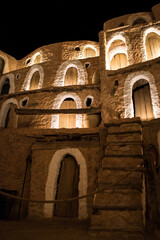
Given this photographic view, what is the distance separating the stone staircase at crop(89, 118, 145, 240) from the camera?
3346 mm

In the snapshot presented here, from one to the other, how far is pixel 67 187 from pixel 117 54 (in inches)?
444

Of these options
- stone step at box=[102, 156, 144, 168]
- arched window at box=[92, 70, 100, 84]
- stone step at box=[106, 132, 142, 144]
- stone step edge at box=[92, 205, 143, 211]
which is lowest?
stone step edge at box=[92, 205, 143, 211]

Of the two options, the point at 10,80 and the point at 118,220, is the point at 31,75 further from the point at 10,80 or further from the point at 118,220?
the point at 118,220

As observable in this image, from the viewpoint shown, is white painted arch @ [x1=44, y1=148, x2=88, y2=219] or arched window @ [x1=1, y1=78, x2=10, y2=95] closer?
white painted arch @ [x1=44, y1=148, x2=88, y2=219]

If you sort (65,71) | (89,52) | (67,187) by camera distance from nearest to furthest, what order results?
(67,187), (65,71), (89,52)

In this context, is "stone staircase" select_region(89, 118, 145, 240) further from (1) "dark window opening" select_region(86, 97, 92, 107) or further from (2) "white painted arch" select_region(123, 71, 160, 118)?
(1) "dark window opening" select_region(86, 97, 92, 107)

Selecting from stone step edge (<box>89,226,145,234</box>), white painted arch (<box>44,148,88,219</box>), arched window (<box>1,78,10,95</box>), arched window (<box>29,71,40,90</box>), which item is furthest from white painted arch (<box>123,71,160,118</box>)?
arched window (<box>1,78,10,95</box>)

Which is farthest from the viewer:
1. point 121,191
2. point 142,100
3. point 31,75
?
point 31,75

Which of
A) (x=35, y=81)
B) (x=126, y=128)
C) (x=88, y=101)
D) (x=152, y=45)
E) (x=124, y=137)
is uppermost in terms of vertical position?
(x=152, y=45)

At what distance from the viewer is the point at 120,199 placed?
3.83 meters

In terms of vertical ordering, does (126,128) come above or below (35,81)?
below

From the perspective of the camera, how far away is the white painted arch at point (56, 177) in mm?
6147

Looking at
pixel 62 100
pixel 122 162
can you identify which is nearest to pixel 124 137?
pixel 122 162

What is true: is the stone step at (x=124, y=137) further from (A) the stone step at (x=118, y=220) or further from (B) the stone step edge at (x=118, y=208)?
(A) the stone step at (x=118, y=220)
